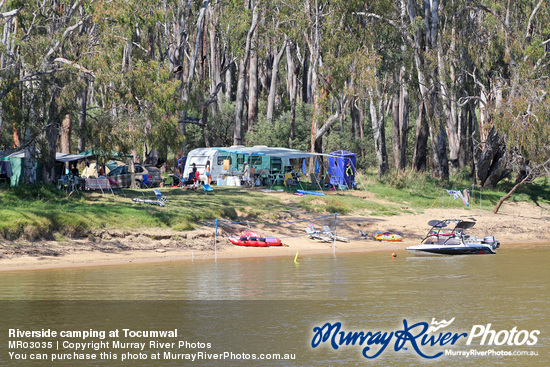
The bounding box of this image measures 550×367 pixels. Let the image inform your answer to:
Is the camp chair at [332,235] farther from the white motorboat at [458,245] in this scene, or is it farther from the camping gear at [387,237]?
the white motorboat at [458,245]

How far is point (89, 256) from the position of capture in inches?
834

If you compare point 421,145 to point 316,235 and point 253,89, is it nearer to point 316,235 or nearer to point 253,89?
point 253,89

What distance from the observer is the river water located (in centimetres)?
1170

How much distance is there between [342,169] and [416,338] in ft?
80.0

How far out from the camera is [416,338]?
12688 mm

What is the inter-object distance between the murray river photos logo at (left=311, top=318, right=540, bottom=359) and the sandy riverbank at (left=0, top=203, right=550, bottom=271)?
33.5 feet

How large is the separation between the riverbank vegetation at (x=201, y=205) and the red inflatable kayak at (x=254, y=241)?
1.71 meters

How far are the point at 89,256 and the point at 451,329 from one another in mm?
12093

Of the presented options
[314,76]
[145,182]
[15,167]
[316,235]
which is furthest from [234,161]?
[316,235]

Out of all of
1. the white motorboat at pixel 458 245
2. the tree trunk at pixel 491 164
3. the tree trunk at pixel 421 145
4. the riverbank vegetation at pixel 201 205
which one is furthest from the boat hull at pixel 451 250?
the tree trunk at pixel 421 145

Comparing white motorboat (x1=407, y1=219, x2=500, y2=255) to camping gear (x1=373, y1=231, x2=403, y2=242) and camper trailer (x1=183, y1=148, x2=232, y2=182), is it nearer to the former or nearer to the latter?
camping gear (x1=373, y1=231, x2=403, y2=242)

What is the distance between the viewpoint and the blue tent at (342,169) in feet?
120

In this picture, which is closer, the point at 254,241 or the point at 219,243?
the point at 219,243

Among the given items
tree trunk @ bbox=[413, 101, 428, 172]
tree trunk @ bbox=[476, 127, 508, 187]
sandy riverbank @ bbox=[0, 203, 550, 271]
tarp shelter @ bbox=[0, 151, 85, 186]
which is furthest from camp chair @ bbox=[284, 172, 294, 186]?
tarp shelter @ bbox=[0, 151, 85, 186]
